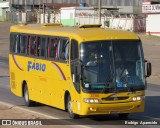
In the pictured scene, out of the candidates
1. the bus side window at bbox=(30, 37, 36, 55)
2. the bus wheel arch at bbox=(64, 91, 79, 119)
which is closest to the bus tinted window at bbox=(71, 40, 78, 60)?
the bus wheel arch at bbox=(64, 91, 79, 119)

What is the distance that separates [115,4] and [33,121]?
10644cm

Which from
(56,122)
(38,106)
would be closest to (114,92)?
(56,122)

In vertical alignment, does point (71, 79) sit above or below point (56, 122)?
above

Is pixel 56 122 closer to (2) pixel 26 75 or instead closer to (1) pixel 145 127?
(1) pixel 145 127

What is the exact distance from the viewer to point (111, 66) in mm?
16156

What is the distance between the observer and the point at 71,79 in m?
16.8

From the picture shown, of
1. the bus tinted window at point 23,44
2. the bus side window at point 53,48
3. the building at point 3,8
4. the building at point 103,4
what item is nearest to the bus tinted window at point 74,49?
the bus side window at point 53,48

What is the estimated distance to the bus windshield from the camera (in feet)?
52.4

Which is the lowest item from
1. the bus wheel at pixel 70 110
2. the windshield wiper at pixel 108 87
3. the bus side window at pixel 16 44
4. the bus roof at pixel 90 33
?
the bus wheel at pixel 70 110

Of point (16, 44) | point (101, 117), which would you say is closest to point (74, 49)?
point (101, 117)

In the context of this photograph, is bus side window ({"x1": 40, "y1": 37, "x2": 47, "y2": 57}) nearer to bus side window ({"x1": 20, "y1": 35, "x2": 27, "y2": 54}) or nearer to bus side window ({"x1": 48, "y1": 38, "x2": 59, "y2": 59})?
bus side window ({"x1": 48, "y1": 38, "x2": 59, "y2": 59})

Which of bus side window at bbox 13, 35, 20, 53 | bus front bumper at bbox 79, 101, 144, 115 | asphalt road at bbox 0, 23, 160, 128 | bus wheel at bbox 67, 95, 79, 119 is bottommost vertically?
asphalt road at bbox 0, 23, 160, 128

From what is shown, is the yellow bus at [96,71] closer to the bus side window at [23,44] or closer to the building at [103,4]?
the bus side window at [23,44]

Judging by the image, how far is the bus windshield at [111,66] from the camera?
1597cm
